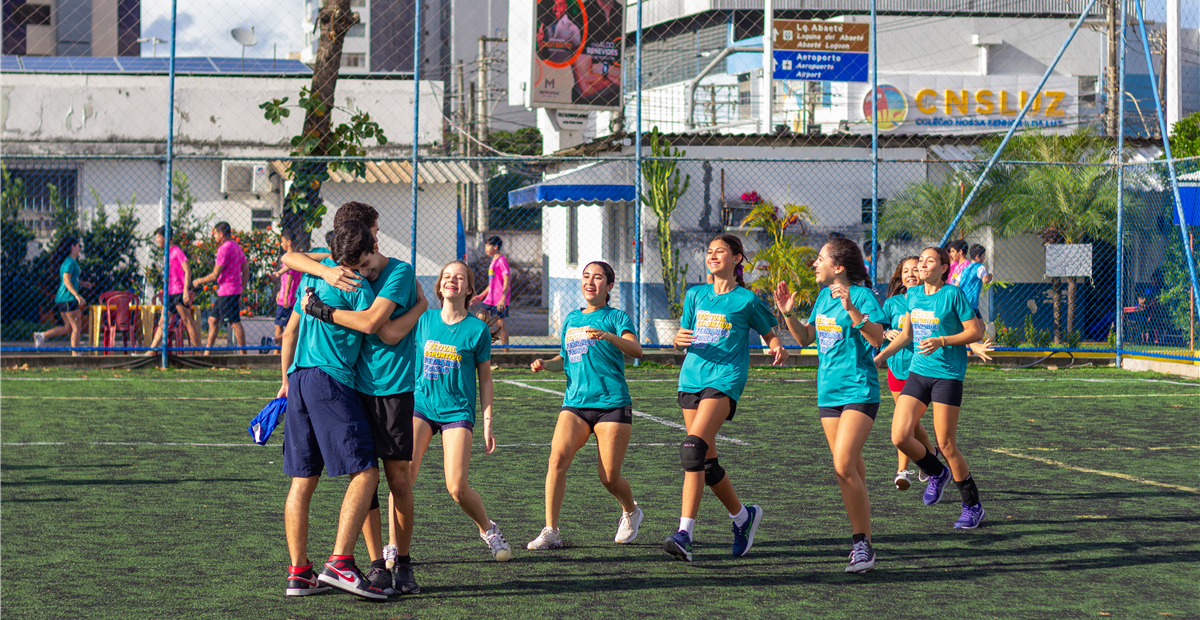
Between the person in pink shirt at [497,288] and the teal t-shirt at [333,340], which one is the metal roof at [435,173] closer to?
the person in pink shirt at [497,288]

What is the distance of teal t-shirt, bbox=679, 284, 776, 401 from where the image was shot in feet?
20.6

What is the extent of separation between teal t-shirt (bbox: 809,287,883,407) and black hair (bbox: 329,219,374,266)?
7.65 feet

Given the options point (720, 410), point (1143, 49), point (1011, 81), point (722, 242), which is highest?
point (1011, 81)

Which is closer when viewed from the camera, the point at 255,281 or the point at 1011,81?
the point at 255,281

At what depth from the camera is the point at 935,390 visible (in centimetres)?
726

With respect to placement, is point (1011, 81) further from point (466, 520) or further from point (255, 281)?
point (466, 520)

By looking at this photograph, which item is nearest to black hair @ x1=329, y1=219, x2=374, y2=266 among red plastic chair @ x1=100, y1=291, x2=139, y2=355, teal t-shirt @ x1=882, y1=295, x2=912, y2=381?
teal t-shirt @ x1=882, y1=295, x2=912, y2=381

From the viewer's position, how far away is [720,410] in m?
6.18

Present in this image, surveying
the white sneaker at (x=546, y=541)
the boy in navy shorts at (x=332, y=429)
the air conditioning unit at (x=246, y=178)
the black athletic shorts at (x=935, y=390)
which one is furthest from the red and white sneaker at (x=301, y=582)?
the air conditioning unit at (x=246, y=178)

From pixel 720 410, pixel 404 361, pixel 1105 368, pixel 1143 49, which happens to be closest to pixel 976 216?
pixel 1105 368

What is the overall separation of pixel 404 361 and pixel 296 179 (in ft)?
39.9

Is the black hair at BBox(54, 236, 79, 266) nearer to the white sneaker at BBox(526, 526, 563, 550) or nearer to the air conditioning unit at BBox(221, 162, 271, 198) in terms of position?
the air conditioning unit at BBox(221, 162, 271, 198)

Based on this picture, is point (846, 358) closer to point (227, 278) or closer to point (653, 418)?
point (653, 418)

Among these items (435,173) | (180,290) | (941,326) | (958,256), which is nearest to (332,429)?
(941,326)
